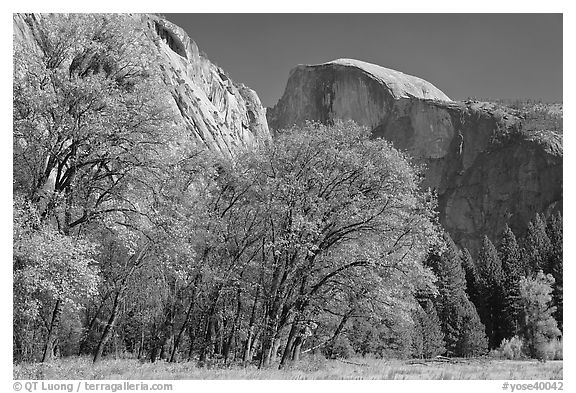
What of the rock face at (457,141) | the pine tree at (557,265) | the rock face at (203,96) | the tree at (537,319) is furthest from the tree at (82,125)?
the rock face at (457,141)

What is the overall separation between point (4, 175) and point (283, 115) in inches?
6566

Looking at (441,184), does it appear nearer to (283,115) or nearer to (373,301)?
(283,115)

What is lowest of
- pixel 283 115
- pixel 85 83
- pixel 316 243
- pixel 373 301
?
pixel 373 301

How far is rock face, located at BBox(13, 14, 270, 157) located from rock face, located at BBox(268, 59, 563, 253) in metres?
20.9

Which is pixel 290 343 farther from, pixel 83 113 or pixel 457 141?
pixel 457 141

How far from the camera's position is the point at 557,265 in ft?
219

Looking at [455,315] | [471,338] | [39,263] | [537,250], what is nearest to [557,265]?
[537,250]

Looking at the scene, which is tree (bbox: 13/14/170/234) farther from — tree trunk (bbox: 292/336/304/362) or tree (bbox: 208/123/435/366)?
tree trunk (bbox: 292/336/304/362)

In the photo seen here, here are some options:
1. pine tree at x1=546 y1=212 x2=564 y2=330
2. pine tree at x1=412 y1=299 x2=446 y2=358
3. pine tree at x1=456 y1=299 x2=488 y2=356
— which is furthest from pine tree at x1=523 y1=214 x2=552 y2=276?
pine tree at x1=412 y1=299 x2=446 y2=358

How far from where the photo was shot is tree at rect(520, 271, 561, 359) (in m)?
44.1

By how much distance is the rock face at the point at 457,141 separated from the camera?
129 metres

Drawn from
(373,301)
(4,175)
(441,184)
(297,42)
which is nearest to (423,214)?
(373,301)

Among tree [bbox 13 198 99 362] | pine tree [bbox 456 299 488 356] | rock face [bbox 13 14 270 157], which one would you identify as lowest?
pine tree [bbox 456 299 488 356]

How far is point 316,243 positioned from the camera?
19453 millimetres
